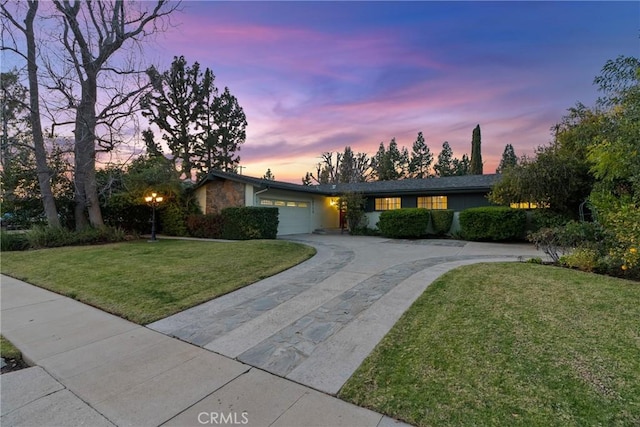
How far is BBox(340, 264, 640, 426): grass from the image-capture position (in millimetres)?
2180

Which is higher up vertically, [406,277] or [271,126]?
[271,126]

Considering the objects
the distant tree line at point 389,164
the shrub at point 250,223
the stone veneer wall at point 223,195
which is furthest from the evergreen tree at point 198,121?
the distant tree line at point 389,164

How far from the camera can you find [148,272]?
6.74 meters

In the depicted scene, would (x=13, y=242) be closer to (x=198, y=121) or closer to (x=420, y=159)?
(x=198, y=121)

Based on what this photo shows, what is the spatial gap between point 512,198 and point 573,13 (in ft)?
22.2

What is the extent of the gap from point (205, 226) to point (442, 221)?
1197 centimetres

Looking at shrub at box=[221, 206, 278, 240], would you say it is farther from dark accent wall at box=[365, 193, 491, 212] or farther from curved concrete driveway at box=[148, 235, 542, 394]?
dark accent wall at box=[365, 193, 491, 212]

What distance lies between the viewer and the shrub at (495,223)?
40.8 ft

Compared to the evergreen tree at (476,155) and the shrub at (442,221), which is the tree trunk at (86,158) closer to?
the shrub at (442,221)

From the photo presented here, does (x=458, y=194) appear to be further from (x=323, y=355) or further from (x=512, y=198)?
(x=323, y=355)

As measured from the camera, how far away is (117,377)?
2.78 meters

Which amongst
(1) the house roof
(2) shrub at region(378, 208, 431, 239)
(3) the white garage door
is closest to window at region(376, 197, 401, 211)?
(1) the house roof

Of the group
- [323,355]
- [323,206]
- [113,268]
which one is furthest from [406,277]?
[323,206]

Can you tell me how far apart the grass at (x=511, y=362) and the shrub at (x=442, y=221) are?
10.2 meters
